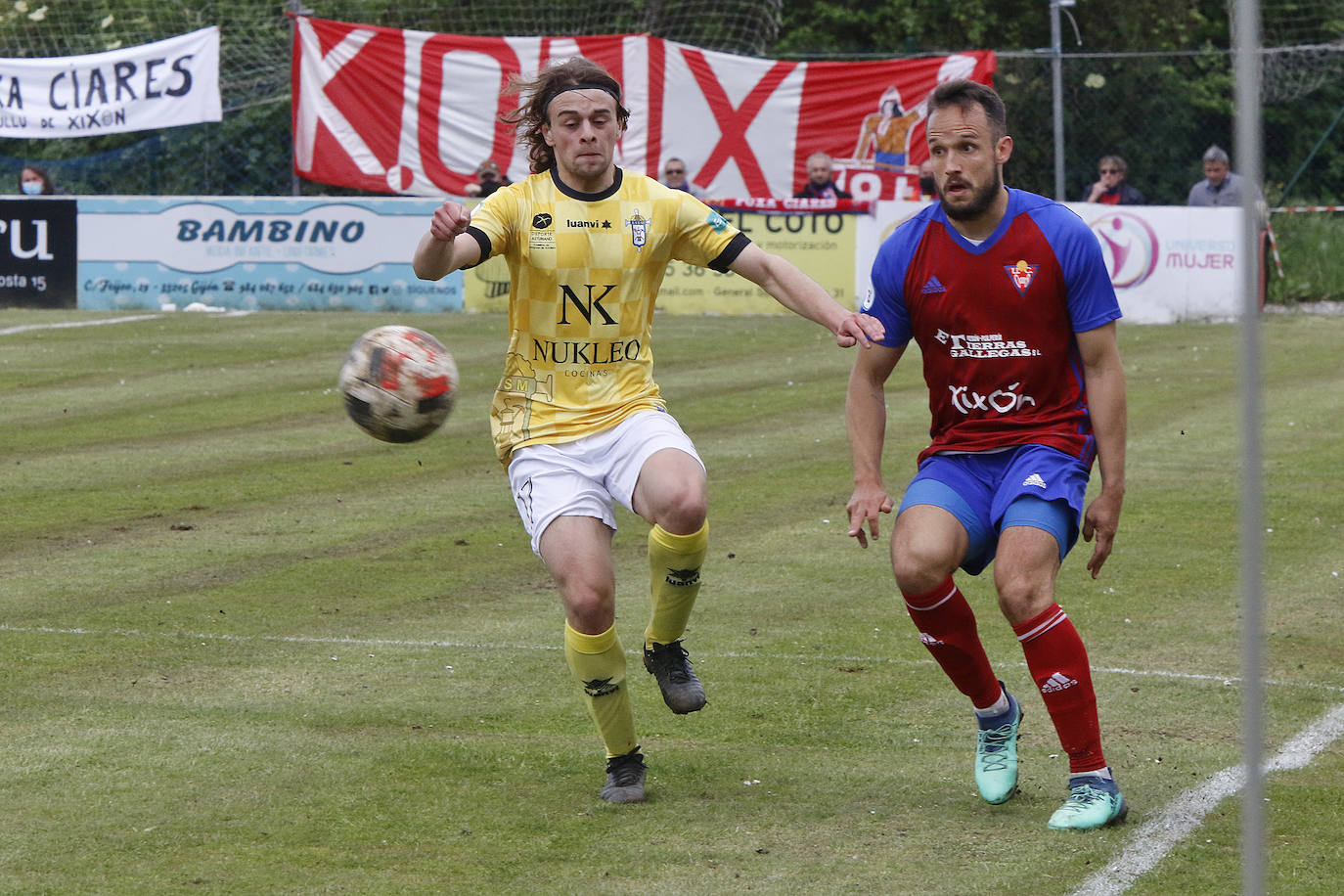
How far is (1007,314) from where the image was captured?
5527 mm

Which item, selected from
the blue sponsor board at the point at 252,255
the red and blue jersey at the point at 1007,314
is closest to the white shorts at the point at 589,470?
the red and blue jersey at the point at 1007,314

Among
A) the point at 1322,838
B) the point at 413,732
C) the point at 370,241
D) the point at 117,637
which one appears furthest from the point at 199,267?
the point at 1322,838

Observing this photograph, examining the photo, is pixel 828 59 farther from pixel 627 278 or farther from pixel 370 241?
pixel 627 278

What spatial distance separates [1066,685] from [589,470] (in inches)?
62.6

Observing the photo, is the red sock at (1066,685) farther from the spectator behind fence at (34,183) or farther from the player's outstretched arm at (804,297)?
the spectator behind fence at (34,183)

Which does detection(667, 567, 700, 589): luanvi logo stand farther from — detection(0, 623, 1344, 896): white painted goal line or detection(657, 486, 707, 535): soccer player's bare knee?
detection(0, 623, 1344, 896): white painted goal line

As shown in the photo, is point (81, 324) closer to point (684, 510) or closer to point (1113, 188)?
point (1113, 188)

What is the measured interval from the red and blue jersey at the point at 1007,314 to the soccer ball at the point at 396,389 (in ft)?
4.93

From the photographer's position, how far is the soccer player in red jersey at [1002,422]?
5340 millimetres

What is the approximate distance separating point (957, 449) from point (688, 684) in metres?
1.17

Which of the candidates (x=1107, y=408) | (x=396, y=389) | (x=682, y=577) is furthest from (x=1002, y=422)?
(x=396, y=389)

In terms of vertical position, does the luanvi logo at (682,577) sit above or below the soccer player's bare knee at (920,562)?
below

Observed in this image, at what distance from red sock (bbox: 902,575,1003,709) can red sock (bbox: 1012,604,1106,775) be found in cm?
27

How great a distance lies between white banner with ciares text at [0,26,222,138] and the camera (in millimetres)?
24953
